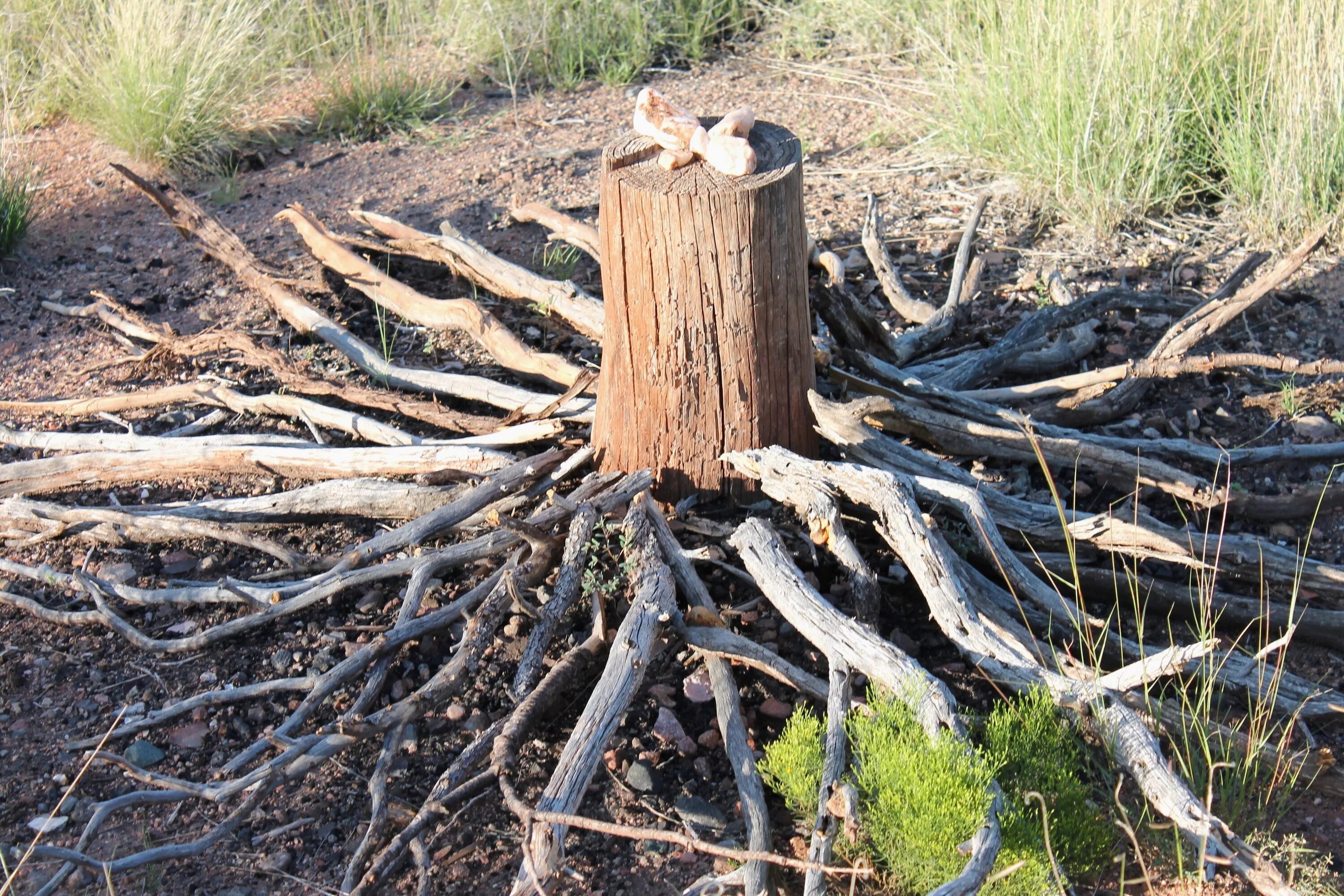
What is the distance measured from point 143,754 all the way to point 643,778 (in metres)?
1.13

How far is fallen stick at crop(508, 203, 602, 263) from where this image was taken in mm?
4164

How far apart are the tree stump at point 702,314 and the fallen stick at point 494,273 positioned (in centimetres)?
78

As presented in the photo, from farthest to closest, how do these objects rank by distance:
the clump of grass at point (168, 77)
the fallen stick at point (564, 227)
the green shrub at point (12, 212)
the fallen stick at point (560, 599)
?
the clump of grass at point (168, 77) < the green shrub at point (12, 212) < the fallen stick at point (564, 227) < the fallen stick at point (560, 599)

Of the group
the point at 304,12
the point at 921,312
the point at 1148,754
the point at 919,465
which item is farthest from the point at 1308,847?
the point at 304,12

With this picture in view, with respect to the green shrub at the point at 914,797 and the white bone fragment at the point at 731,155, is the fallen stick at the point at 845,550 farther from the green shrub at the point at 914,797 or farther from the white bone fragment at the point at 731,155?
the white bone fragment at the point at 731,155

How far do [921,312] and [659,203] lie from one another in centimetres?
168

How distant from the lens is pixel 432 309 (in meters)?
3.82

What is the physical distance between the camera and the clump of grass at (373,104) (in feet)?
19.7

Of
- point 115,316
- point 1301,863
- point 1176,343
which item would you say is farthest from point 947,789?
point 115,316

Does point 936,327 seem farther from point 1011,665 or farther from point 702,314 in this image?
point 1011,665

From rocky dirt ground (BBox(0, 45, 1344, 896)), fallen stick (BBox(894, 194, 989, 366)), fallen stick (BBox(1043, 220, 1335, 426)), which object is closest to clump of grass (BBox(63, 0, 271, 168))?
rocky dirt ground (BBox(0, 45, 1344, 896))

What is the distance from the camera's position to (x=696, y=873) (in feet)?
7.52

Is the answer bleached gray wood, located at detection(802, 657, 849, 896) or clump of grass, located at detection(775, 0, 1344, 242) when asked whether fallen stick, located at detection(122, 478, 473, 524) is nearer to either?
bleached gray wood, located at detection(802, 657, 849, 896)

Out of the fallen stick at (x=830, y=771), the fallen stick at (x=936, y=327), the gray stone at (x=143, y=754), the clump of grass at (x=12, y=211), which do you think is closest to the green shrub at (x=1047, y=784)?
the fallen stick at (x=830, y=771)
